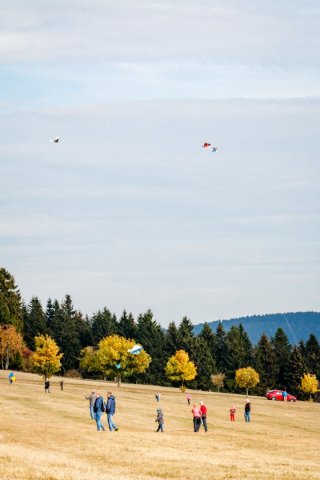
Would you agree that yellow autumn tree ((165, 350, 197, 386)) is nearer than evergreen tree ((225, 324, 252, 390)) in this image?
Yes

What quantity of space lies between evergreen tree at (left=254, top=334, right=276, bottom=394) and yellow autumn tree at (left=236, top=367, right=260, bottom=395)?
1086cm

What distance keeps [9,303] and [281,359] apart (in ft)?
188

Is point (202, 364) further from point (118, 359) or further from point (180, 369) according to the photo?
point (118, 359)

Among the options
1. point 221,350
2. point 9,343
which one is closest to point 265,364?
point 221,350

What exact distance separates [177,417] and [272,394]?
197ft

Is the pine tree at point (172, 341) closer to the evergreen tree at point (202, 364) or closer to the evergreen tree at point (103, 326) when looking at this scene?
the evergreen tree at point (202, 364)

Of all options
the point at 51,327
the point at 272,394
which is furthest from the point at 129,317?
the point at 272,394

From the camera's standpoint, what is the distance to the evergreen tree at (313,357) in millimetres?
172500

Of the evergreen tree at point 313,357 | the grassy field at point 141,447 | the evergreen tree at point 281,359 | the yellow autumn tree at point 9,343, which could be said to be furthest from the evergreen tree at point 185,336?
the grassy field at point 141,447

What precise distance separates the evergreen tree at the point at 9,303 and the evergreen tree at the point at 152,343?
27.2 meters

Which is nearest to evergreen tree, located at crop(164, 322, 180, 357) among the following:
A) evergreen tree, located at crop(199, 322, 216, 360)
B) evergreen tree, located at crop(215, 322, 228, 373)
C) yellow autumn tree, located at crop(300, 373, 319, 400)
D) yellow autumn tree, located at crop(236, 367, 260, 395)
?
evergreen tree, located at crop(215, 322, 228, 373)

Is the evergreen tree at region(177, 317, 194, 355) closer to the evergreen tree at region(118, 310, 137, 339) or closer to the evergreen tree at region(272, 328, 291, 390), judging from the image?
the evergreen tree at region(118, 310, 137, 339)

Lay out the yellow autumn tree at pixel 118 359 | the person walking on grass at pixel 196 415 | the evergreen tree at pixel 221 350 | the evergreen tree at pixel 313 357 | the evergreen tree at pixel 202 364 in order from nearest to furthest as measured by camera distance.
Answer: the person walking on grass at pixel 196 415, the yellow autumn tree at pixel 118 359, the evergreen tree at pixel 202 364, the evergreen tree at pixel 313 357, the evergreen tree at pixel 221 350

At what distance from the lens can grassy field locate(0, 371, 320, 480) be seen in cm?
3068
